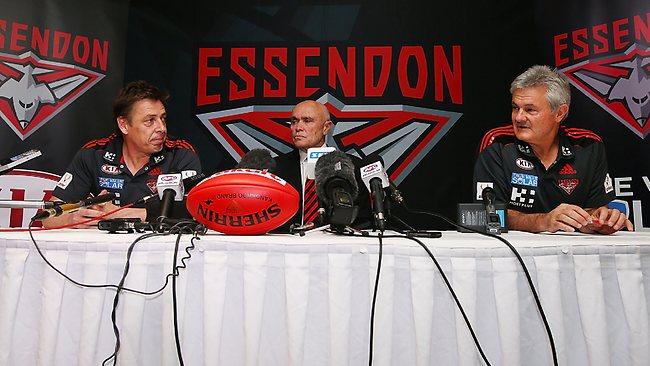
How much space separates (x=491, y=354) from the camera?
0.88 meters

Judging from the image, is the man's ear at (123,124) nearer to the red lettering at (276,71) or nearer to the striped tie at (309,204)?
the striped tie at (309,204)

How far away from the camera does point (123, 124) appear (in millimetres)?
2266

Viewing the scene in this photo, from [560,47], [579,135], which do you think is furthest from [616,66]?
[579,135]

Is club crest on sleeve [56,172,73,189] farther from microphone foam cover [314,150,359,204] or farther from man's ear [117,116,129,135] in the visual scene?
microphone foam cover [314,150,359,204]

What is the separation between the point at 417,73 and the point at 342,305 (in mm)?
2638

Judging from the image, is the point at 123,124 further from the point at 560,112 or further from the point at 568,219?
the point at 560,112

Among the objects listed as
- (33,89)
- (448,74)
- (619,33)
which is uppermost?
(619,33)

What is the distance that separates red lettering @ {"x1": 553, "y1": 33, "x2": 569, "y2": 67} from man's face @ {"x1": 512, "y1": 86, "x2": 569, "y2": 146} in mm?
1048

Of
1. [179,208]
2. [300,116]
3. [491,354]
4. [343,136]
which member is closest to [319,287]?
[491,354]

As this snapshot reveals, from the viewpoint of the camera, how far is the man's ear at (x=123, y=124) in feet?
7.40

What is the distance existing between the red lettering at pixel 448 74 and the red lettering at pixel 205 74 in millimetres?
1684

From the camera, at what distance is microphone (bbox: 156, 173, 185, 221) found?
4.13 ft

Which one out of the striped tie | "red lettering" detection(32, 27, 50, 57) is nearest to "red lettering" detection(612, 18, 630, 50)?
the striped tie

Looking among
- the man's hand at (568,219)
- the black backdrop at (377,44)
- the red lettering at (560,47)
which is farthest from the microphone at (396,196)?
the red lettering at (560,47)
